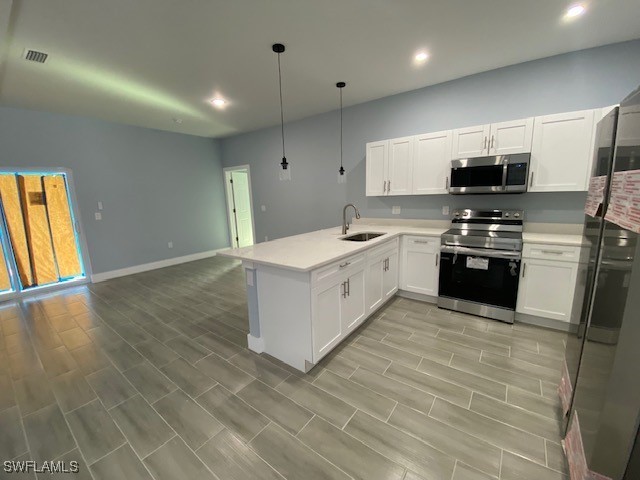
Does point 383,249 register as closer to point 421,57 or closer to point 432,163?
point 432,163

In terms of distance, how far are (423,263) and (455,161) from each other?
4.19ft

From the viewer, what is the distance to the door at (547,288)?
8.18ft

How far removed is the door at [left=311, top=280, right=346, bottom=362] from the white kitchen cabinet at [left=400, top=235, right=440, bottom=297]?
145 cm

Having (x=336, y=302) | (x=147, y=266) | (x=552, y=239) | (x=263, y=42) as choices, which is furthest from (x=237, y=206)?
(x=552, y=239)

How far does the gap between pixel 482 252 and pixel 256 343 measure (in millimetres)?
2528

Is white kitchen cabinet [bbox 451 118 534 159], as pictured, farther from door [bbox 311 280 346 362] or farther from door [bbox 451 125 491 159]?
door [bbox 311 280 346 362]

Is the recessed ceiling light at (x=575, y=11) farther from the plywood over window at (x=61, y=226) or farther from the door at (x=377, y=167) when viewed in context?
the plywood over window at (x=61, y=226)

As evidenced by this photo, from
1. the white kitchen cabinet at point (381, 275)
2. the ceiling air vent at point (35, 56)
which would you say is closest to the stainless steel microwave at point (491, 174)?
the white kitchen cabinet at point (381, 275)

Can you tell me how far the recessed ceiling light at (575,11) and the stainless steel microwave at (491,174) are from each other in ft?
3.64

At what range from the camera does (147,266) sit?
5270 mm

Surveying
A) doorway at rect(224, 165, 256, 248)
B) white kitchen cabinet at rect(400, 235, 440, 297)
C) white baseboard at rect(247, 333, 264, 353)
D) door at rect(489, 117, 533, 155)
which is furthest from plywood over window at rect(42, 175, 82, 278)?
door at rect(489, 117, 533, 155)

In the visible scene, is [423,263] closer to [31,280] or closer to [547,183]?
[547,183]

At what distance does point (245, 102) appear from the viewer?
3.85 m

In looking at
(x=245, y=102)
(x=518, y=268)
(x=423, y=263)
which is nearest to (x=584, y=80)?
(x=518, y=268)
